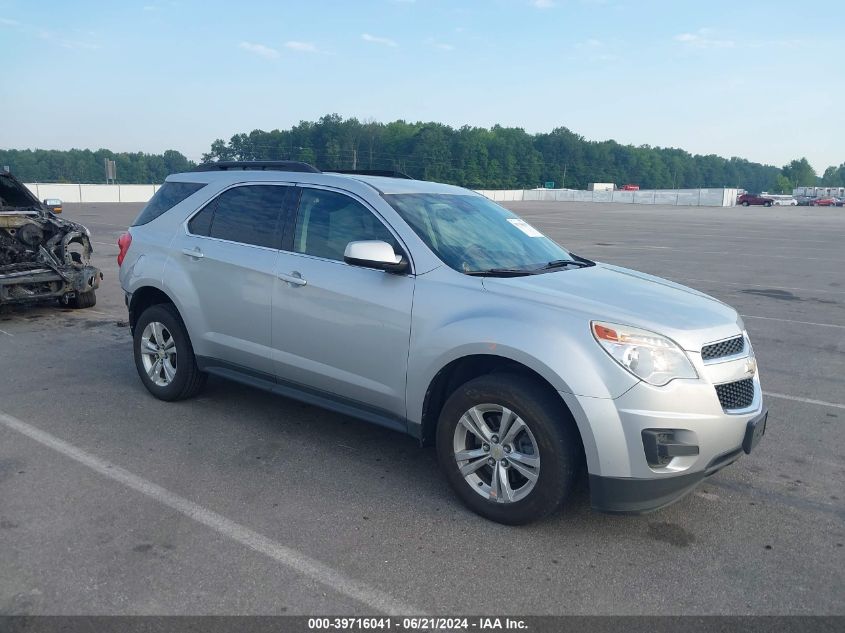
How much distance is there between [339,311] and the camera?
176 inches

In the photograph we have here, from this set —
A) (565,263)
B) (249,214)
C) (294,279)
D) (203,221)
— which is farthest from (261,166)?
(565,263)

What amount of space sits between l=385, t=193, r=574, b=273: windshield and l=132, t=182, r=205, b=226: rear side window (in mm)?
2006

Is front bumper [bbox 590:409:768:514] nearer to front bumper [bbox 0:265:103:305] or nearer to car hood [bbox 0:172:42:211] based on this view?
front bumper [bbox 0:265:103:305]

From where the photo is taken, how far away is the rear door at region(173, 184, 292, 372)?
4973mm

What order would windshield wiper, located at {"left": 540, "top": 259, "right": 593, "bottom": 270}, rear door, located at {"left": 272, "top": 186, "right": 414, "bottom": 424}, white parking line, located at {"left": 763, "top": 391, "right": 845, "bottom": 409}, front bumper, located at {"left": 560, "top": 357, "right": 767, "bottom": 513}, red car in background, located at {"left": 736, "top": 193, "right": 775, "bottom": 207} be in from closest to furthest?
front bumper, located at {"left": 560, "top": 357, "right": 767, "bottom": 513} < rear door, located at {"left": 272, "top": 186, "right": 414, "bottom": 424} < windshield wiper, located at {"left": 540, "top": 259, "right": 593, "bottom": 270} < white parking line, located at {"left": 763, "top": 391, "right": 845, "bottom": 409} < red car in background, located at {"left": 736, "top": 193, "right": 775, "bottom": 207}

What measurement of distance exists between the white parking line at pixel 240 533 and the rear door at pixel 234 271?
3.61 feet

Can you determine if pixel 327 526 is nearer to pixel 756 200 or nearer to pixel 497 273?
pixel 497 273

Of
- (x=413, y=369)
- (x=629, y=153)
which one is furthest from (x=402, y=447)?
(x=629, y=153)

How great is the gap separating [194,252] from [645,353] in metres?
3.41

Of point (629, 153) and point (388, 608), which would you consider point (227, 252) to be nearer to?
point (388, 608)

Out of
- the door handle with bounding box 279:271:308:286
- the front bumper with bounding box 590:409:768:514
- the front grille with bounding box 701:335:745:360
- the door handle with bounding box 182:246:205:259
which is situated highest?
the door handle with bounding box 182:246:205:259

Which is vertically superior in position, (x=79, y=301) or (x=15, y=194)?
(x=15, y=194)

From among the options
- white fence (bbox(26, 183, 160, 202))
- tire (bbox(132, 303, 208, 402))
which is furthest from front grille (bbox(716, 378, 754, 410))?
white fence (bbox(26, 183, 160, 202))

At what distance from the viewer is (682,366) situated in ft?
11.7
